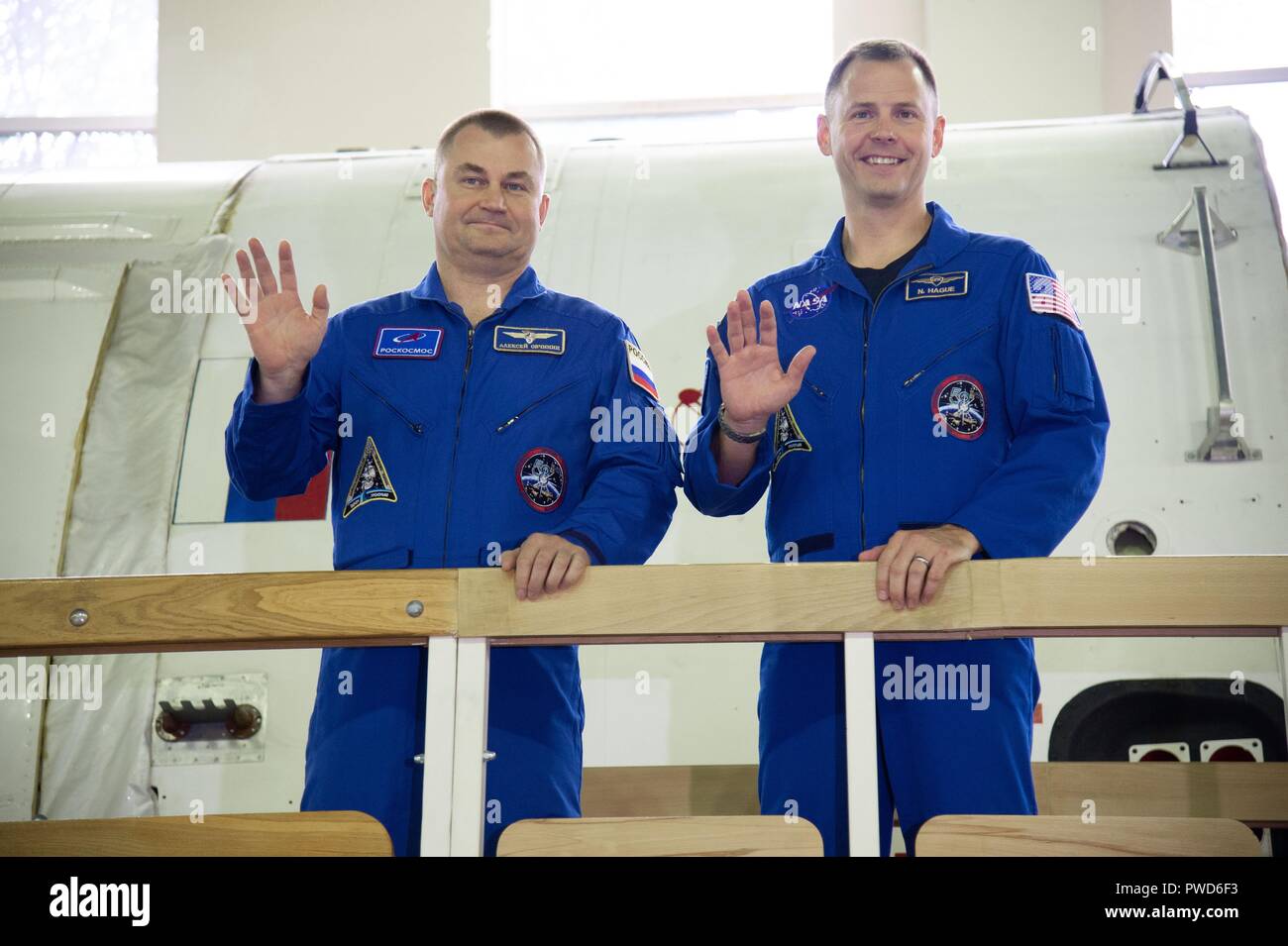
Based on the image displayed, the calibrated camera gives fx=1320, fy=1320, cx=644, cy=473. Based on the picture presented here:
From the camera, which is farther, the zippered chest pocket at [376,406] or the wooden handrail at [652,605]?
the zippered chest pocket at [376,406]

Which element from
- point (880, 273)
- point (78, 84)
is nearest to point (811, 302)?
point (880, 273)

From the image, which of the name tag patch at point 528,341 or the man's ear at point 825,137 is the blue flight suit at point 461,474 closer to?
the name tag patch at point 528,341

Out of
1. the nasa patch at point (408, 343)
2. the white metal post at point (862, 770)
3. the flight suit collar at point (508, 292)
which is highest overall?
the flight suit collar at point (508, 292)

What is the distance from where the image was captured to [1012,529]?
2307mm

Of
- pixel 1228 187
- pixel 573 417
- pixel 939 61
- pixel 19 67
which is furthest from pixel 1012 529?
pixel 19 67

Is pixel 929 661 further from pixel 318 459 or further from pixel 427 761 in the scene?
pixel 318 459

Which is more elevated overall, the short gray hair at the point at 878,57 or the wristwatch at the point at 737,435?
the short gray hair at the point at 878,57

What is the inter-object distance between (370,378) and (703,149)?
6.39ft

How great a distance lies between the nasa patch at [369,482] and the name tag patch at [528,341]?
13.4 inches

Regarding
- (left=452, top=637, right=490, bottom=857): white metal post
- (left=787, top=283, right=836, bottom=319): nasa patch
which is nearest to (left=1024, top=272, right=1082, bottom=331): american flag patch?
(left=787, top=283, right=836, bottom=319): nasa patch

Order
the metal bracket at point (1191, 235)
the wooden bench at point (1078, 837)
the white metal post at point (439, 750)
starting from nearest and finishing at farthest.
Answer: the wooden bench at point (1078, 837)
the white metal post at point (439, 750)
the metal bracket at point (1191, 235)

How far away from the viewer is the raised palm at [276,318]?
252cm

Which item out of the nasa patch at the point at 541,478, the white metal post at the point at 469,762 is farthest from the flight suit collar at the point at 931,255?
the white metal post at the point at 469,762

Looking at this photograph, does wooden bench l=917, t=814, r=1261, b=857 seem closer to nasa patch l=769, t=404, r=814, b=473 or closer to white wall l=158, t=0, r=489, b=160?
nasa patch l=769, t=404, r=814, b=473
